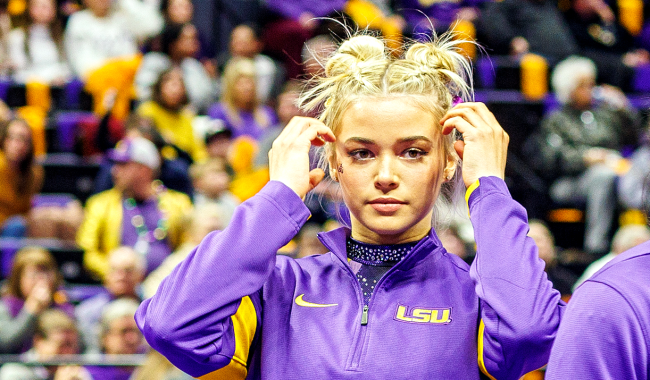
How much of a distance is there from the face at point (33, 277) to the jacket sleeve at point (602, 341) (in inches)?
148

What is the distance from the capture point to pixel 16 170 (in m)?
5.41

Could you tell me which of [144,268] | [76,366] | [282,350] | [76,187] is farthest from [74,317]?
[282,350]

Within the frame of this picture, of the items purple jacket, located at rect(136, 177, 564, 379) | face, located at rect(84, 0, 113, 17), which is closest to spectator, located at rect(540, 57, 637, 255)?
face, located at rect(84, 0, 113, 17)

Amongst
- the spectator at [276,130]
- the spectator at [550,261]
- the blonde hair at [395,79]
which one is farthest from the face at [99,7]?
the blonde hair at [395,79]

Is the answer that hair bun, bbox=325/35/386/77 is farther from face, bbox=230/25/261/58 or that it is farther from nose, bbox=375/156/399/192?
face, bbox=230/25/261/58

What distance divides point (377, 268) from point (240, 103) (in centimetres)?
452

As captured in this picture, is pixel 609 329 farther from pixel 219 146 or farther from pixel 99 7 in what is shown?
Answer: pixel 99 7

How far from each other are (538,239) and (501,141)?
3083 millimetres

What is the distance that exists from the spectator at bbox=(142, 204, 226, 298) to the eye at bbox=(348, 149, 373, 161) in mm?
2890

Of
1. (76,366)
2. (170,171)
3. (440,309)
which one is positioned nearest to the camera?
(440,309)

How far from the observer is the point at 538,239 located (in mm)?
4613

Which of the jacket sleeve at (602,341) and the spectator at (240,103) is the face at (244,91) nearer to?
the spectator at (240,103)

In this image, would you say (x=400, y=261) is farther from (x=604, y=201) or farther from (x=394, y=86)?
(x=604, y=201)

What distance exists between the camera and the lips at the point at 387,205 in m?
1.65
